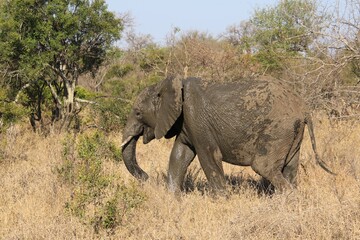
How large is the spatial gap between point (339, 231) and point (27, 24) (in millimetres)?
8679

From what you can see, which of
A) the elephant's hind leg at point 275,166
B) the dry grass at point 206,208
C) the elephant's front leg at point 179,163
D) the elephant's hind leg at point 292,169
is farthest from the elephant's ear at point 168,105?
the elephant's hind leg at point 292,169

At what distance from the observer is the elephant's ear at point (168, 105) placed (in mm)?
6082

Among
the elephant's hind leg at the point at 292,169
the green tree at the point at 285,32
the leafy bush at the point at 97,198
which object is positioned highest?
the green tree at the point at 285,32

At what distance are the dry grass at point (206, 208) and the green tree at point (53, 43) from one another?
3362 millimetres

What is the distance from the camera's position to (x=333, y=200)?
18.1 ft

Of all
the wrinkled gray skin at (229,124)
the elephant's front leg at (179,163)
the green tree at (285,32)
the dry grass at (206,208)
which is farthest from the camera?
the green tree at (285,32)

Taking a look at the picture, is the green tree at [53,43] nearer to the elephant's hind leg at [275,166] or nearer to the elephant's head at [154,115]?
the elephant's head at [154,115]

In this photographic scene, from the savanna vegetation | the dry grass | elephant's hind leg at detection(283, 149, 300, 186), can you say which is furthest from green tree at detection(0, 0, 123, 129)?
elephant's hind leg at detection(283, 149, 300, 186)

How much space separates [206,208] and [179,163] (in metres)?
0.92

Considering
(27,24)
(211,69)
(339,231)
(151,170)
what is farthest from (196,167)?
(211,69)

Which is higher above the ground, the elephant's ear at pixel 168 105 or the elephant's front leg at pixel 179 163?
the elephant's ear at pixel 168 105

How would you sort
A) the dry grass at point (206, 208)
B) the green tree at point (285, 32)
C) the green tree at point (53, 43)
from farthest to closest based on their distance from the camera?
the green tree at point (53, 43)
the green tree at point (285, 32)
the dry grass at point (206, 208)

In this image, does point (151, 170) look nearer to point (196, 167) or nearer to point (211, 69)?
point (196, 167)

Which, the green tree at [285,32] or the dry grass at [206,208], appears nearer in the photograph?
the dry grass at [206,208]
